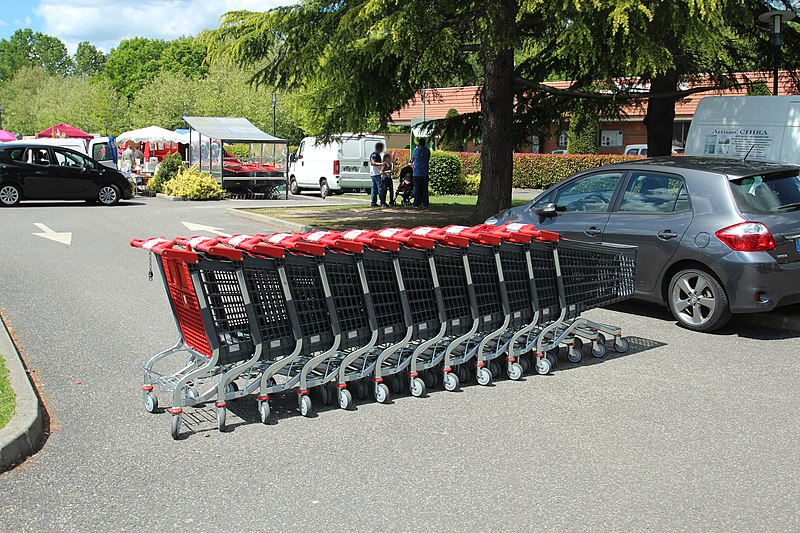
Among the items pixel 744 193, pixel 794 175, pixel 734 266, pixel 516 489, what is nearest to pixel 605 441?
pixel 516 489

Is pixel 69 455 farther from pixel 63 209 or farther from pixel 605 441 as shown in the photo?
pixel 63 209

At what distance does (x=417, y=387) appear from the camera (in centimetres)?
628


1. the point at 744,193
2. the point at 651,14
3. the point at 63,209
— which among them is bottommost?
the point at 63,209

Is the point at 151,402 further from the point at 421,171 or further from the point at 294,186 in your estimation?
the point at 294,186

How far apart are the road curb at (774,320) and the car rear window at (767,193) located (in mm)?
1126

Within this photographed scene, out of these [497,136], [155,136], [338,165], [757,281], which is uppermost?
[497,136]

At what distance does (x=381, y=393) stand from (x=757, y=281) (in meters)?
3.96

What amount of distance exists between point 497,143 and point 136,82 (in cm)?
10800

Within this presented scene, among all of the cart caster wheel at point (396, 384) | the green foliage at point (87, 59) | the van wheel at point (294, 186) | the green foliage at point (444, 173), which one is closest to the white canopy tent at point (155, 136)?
the van wheel at point (294, 186)

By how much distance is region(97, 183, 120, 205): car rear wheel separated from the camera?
24266 mm

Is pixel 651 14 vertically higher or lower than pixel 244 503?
higher

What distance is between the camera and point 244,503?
14.4 feet

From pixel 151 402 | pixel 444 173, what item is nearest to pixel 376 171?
pixel 444 173

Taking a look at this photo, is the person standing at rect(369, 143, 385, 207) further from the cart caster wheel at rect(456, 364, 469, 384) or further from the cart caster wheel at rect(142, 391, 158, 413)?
the cart caster wheel at rect(142, 391, 158, 413)
